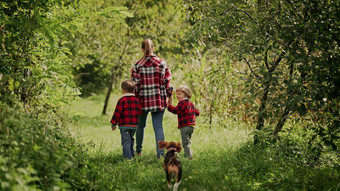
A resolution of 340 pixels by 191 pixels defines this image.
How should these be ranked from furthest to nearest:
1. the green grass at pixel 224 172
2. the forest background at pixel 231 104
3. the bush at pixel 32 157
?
the green grass at pixel 224 172, the forest background at pixel 231 104, the bush at pixel 32 157

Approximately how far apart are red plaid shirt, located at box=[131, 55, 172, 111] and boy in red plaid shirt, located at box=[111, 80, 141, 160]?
0.19 meters

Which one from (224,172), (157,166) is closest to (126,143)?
(157,166)

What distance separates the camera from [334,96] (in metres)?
3.79

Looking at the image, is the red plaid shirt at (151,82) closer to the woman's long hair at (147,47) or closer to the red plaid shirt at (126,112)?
the woman's long hair at (147,47)

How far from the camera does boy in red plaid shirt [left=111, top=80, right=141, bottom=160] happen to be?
534cm

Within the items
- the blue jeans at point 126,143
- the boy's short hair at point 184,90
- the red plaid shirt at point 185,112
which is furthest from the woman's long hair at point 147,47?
the blue jeans at point 126,143

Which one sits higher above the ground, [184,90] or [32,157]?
[184,90]

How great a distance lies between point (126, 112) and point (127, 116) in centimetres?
7

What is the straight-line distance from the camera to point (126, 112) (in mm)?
5324

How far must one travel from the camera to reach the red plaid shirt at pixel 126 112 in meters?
5.33

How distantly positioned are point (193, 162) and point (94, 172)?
1.65 meters

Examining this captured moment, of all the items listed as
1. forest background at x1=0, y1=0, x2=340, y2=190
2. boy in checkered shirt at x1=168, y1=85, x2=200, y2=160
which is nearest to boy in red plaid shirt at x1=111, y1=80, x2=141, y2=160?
forest background at x1=0, y1=0, x2=340, y2=190

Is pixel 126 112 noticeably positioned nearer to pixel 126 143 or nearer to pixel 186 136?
pixel 126 143

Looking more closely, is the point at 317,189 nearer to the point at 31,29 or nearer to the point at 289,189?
the point at 289,189
